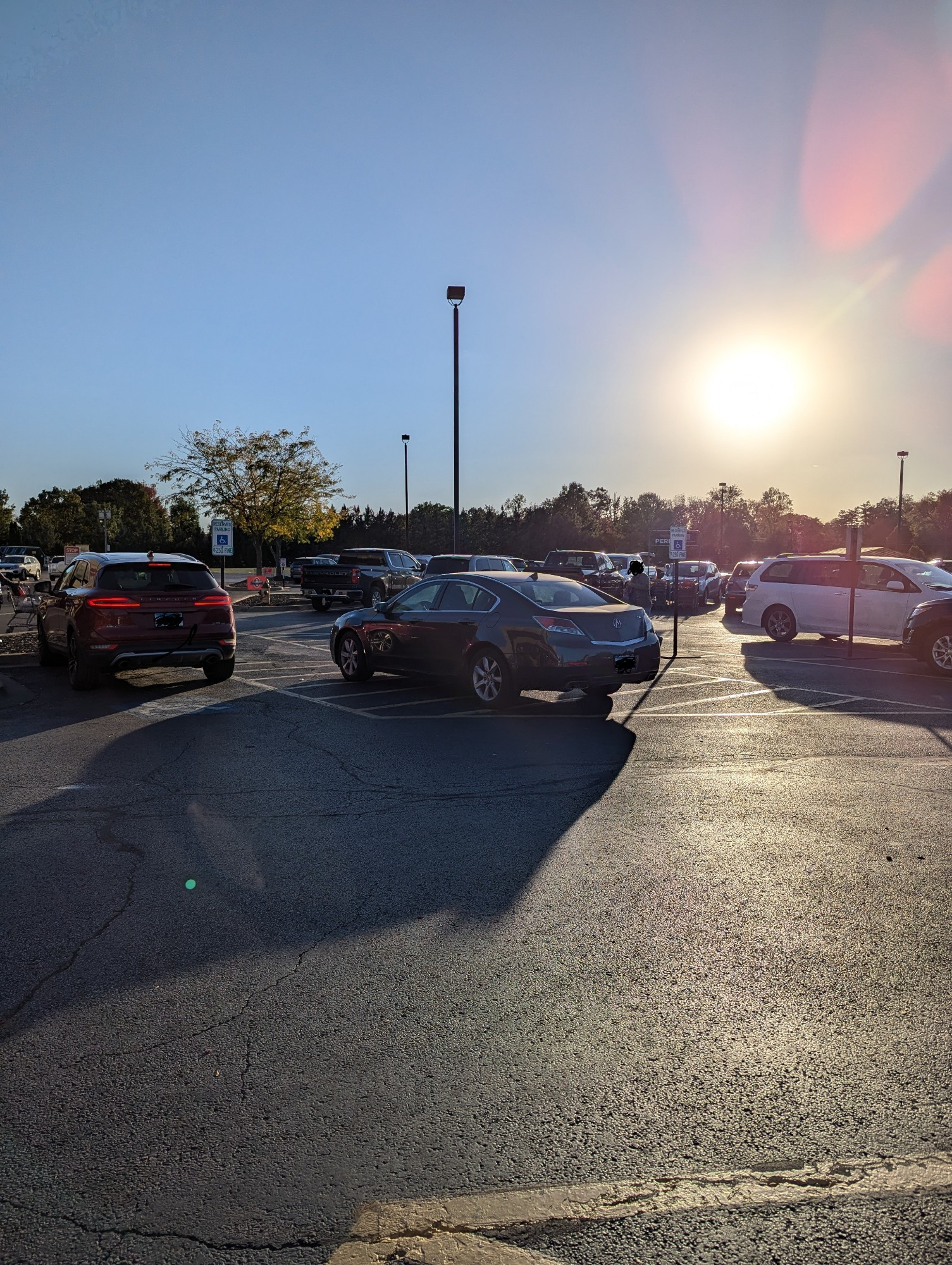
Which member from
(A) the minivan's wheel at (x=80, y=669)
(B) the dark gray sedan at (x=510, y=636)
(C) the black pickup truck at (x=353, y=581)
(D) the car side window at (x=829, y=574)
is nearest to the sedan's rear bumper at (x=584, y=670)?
(B) the dark gray sedan at (x=510, y=636)

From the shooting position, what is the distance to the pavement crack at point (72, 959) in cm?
379

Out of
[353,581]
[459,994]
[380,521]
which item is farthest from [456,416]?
[380,521]

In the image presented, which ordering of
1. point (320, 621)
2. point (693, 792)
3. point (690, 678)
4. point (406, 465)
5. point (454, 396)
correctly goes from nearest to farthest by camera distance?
point (693, 792) → point (690, 678) → point (320, 621) → point (454, 396) → point (406, 465)

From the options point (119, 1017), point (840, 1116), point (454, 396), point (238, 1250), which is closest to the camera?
point (238, 1250)

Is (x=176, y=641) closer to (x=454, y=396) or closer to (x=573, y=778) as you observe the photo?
(x=573, y=778)

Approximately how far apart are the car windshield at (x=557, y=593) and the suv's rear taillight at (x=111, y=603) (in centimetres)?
458

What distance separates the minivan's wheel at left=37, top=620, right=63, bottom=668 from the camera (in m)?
14.7

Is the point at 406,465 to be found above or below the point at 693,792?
above

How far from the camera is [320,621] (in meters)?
25.3

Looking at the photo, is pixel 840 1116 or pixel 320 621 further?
pixel 320 621

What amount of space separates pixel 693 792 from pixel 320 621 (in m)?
18.8

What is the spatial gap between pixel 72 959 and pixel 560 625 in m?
6.96

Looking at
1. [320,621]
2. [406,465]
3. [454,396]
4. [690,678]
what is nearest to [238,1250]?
[690,678]

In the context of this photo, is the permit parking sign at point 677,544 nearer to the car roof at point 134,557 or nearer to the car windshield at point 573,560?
the car windshield at point 573,560
